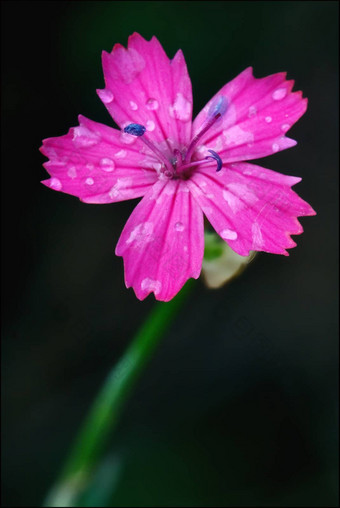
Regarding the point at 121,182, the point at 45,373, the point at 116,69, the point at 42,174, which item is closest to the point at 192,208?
the point at 121,182

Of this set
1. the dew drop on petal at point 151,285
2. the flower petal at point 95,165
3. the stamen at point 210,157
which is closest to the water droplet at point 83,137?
the flower petal at point 95,165

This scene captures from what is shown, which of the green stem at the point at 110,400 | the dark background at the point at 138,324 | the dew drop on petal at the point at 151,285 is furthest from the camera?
the dark background at the point at 138,324

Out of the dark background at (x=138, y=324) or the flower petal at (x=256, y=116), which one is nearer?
the flower petal at (x=256, y=116)

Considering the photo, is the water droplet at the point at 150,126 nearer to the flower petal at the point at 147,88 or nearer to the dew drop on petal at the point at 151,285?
the flower petal at the point at 147,88

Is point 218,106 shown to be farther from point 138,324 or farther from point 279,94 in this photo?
point 138,324

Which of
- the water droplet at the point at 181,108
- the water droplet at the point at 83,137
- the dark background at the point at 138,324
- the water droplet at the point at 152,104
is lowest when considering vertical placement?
the dark background at the point at 138,324

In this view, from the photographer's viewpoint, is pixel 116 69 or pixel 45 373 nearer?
pixel 116 69

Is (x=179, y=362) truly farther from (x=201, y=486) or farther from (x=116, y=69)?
(x=116, y=69)
